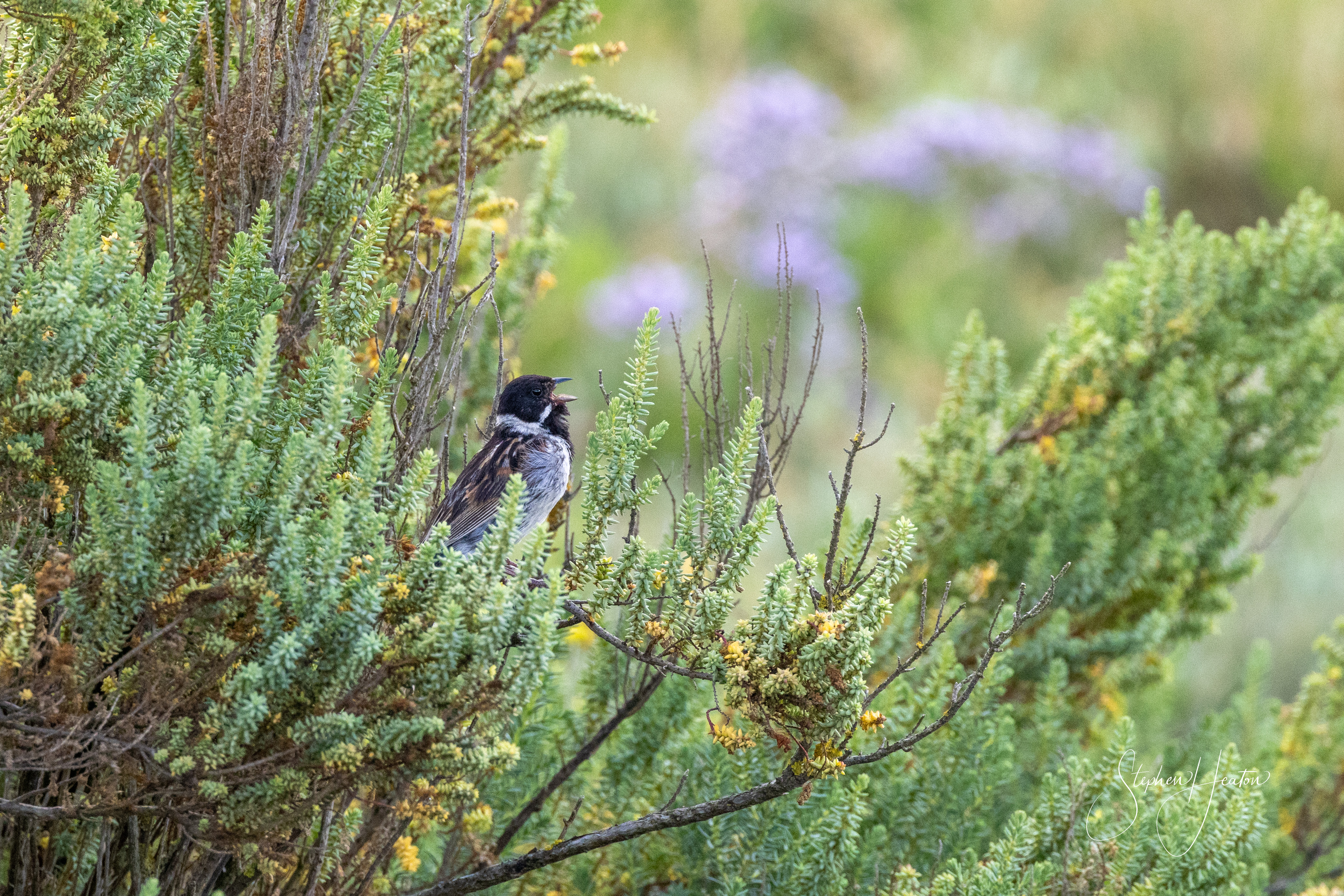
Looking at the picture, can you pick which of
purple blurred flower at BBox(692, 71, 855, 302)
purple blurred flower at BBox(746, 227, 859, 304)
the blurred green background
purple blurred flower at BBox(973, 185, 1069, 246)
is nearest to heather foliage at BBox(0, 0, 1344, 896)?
the blurred green background

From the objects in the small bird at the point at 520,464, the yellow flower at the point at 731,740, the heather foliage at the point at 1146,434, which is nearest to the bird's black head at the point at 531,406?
the small bird at the point at 520,464

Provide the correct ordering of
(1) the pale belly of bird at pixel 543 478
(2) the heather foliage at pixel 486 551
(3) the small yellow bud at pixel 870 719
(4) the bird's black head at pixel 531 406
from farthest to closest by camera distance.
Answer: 1. (4) the bird's black head at pixel 531 406
2. (1) the pale belly of bird at pixel 543 478
3. (3) the small yellow bud at pixel 870 719
4. (2) the heather foliage at pixel 486 551

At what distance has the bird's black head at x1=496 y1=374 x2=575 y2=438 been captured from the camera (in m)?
4.78

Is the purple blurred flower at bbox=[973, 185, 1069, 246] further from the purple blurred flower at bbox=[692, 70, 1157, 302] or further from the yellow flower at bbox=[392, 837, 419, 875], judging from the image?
the yellow flower at bbox=[392, 837, 419, 875]

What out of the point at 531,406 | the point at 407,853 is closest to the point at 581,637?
the point at 531,406

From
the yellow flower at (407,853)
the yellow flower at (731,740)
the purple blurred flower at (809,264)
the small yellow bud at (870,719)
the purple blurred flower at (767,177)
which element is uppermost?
the purple blurred flower at (767,177)

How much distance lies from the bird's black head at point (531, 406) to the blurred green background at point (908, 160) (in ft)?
19.2

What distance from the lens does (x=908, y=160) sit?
47.9ft

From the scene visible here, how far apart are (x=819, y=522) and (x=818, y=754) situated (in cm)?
739

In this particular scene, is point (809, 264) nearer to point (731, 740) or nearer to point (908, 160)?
point (908, 160)

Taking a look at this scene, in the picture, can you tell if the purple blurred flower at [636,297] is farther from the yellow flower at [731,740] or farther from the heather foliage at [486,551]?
the yellow flower at [731,740]

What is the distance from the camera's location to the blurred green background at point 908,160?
12570 millimetres

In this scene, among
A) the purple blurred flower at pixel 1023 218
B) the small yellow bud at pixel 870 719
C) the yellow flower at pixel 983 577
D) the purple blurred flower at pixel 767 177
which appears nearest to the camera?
the small yellow bud at pixel 870 719

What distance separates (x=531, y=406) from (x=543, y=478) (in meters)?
0.45
